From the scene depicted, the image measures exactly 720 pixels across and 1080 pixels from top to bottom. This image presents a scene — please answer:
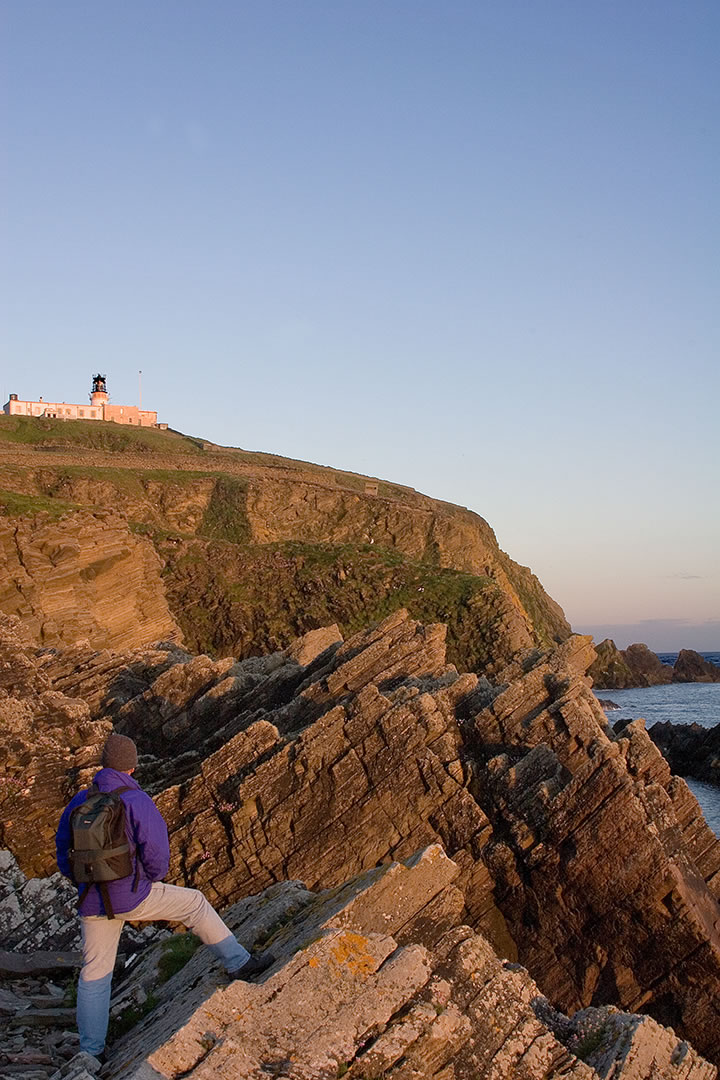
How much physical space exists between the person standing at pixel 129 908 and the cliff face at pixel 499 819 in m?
10.2

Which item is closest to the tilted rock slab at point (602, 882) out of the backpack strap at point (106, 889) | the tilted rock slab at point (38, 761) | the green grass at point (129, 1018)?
the tilted rock slab at point (38, 761)

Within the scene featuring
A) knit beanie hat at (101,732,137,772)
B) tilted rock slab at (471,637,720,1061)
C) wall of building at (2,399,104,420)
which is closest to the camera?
knit beanie hat at (101,732,137,772)

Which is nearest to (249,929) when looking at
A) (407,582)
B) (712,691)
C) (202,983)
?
(202,983)

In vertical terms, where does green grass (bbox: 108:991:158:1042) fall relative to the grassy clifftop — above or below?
below

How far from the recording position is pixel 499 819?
61.5 ft

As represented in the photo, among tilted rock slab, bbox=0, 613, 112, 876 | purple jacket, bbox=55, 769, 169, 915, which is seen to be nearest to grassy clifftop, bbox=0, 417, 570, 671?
tilted rock slab, bbox=0, 613, 112, 876

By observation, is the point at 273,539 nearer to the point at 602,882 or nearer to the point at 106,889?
the point at 602,882

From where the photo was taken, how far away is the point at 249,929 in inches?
399

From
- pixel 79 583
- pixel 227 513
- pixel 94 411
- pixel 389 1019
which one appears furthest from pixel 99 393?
pixel 389 1019

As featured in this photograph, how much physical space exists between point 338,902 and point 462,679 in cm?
1397

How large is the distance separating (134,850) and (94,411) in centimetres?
13183

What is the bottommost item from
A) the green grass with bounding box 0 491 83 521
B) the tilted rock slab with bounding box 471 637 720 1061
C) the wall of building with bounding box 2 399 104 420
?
the tilted rock slab with bounding box 471 637 720 1061

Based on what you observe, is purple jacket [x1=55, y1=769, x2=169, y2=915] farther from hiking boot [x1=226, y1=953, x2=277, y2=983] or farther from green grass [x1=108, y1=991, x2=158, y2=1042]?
green grass [x1=108, y1=991, x2=158, y2=1042]

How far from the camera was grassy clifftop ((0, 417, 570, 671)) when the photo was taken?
60.0 m
